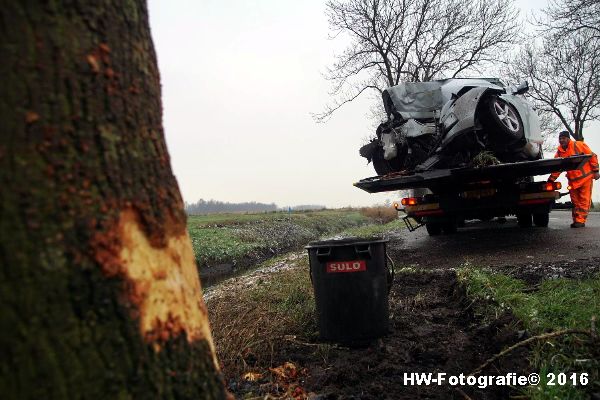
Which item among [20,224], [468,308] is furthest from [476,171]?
[20,224]

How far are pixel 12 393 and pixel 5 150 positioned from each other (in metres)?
0.53

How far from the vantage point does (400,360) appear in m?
3.01

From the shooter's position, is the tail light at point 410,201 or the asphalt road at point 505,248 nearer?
the asphalt road at point 505,248

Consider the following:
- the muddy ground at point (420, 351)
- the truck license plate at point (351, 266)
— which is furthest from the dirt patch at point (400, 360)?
the truck license plate at point (351, 266)

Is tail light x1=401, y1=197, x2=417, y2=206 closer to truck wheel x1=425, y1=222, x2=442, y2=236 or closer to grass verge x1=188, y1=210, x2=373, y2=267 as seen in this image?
truck wheel x1=425, y1=222, x2=442, y2=236

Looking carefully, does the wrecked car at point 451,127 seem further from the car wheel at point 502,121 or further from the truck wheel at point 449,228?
the truck wheel at point 449,228

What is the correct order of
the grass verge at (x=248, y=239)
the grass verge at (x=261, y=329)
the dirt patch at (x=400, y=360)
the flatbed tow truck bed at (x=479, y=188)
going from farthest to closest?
the grass verge at (x=248, y=239) → the flatbed tow truck bed at (x=479, y=188) → the grass verge at (x=261, y=329) → the dirt patch at (x=400, y=360)

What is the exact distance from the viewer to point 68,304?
3.43 feet

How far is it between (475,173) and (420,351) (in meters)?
3.71

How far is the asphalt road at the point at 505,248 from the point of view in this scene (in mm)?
5562

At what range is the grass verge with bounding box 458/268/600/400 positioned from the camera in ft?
7.61

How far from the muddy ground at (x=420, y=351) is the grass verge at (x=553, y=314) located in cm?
12

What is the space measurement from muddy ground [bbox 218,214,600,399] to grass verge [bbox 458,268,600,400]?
0.39 ft

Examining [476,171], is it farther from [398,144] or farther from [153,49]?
[153,49]
